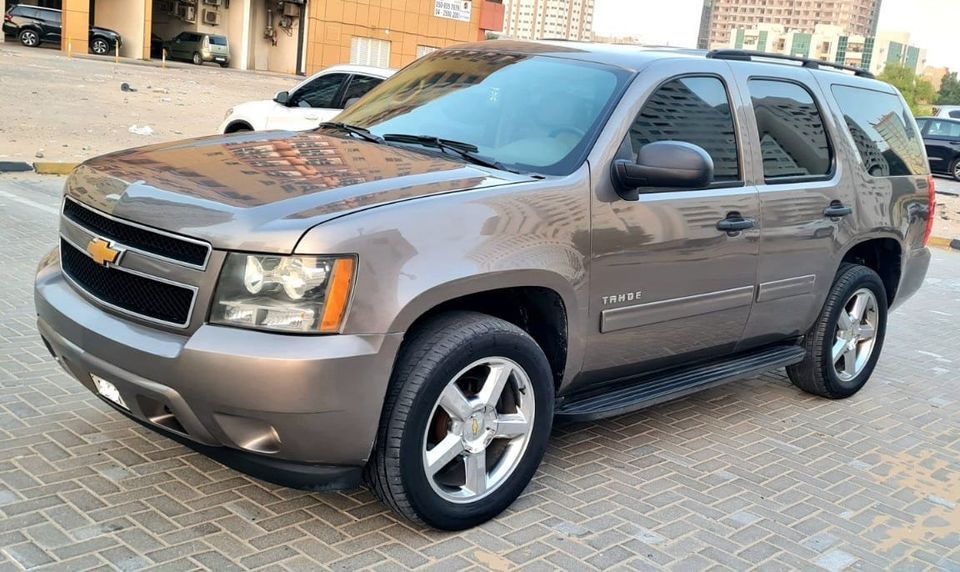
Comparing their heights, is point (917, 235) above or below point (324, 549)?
above

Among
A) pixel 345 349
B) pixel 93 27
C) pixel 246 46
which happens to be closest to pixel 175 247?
pixel 345 349

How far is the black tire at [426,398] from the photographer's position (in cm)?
335

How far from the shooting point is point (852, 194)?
5.48 m

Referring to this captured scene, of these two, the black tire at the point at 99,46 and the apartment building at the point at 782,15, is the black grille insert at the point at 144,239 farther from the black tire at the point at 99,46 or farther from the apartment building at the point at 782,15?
the apartment building at the point at 782,15

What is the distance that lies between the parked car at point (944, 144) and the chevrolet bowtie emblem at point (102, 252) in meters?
27.3

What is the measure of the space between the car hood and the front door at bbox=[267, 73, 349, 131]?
791 cm

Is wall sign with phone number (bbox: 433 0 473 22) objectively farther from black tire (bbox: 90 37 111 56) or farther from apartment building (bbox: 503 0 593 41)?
apartment building (bbox: 503 0 593 41)

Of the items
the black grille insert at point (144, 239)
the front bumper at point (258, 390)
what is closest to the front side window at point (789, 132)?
the front bumper at point (258, 390)

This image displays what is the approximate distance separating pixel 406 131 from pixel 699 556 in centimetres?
222

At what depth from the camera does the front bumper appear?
10.1 ft

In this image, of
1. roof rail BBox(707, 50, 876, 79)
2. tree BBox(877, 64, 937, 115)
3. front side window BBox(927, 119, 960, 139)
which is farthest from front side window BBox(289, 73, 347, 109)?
tree BBox(877, 64, 937, 115)

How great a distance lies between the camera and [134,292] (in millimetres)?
3381

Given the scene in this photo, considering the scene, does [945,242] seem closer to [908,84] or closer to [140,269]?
[140,269]

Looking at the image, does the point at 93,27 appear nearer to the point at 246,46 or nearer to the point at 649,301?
the point at 246,46
